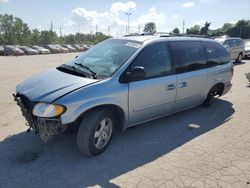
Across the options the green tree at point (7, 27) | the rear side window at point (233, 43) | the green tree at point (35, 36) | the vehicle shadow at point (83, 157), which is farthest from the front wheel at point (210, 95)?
the green tree at point (35, 36)

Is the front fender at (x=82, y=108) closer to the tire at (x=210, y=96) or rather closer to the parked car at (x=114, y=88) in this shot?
the parked car at (x=114, y=88)

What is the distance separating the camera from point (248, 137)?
470 cm

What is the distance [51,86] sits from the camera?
3.74 m

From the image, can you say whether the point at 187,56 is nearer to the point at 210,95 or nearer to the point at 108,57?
the point at 210,95

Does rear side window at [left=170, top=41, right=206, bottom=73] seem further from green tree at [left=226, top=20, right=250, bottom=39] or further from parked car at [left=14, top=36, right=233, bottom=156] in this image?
green tree at [left=226, top=20, right=250, bottom=39]

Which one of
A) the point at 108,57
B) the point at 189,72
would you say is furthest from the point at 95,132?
the point at 189,72

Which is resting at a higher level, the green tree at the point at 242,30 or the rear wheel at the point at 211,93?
the green tree at the point at 242,30

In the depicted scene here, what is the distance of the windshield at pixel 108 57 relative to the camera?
4.14m

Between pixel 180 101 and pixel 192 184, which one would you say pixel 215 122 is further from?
pixel 192 184

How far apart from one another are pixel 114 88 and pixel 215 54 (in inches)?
132

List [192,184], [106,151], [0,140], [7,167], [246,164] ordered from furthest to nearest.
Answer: [0,140], [106,151], [246,164], [7,167], [192,184]

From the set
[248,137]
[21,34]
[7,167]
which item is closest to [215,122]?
[248,137]

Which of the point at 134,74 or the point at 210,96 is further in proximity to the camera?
the point at 210,96

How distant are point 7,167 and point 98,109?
4.87ft
